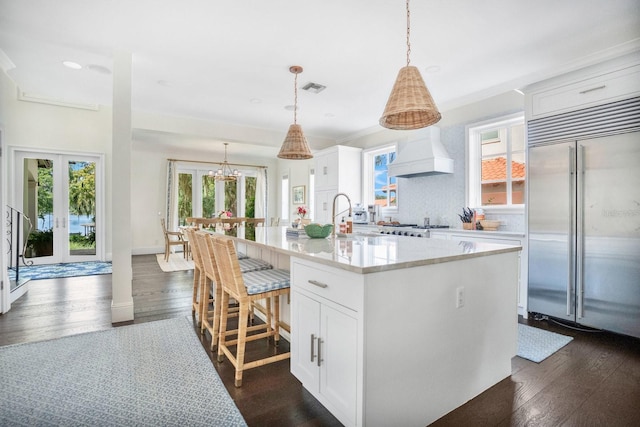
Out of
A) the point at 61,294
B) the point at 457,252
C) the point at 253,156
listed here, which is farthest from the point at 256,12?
the point at 253,156

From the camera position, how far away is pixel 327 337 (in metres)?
1.61

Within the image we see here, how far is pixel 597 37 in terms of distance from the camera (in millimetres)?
2838

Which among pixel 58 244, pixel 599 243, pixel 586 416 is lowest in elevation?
pixel 586 416

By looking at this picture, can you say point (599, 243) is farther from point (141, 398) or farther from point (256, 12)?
point (141, 398)

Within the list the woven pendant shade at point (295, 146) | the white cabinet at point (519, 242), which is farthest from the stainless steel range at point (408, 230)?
Answer: the woven pendant shade at point (295, 146)

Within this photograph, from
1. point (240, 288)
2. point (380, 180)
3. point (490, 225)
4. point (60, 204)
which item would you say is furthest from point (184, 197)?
point (490, 225)

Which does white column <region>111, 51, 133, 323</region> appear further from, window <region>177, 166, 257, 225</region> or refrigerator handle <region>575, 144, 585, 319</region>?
window <region>177, 166, 257, 225</region>

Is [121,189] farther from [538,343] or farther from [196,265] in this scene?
[538,343]

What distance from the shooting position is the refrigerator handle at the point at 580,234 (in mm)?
2865

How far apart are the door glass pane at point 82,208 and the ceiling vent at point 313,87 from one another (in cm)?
505

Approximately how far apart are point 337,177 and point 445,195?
2.06 metres

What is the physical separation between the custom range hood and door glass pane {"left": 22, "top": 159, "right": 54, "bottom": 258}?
256 inches

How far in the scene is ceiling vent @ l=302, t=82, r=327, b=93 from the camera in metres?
3.99

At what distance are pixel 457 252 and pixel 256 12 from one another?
2362mm
